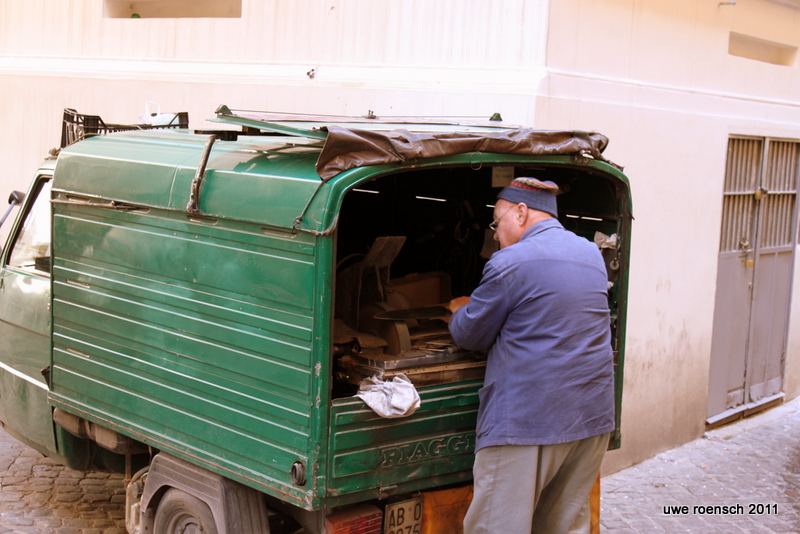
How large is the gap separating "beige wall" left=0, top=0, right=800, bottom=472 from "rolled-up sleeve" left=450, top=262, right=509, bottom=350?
2252mm

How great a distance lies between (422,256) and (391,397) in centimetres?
190

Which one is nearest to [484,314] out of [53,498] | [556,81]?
[556,81]

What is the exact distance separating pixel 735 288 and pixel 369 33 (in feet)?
12.4

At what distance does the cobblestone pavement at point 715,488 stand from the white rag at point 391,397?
2637 mm

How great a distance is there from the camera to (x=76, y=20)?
25.6ft

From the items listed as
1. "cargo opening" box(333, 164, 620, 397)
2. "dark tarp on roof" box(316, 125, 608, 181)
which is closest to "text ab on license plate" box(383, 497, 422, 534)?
"cargo opening" box(333, 164, 620, 397)

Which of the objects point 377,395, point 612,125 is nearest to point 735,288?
point 612,125

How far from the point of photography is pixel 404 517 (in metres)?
3.54

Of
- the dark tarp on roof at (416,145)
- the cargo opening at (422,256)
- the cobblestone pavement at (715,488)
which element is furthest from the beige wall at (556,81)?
the dark tarp on roof at (416,145)

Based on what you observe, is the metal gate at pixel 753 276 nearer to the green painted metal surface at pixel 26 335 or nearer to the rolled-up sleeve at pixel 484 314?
the rolled-up sleeve at pixel 484 314

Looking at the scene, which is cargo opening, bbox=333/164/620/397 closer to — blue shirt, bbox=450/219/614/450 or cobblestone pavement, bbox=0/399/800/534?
blue shirt, bbox=450/219/614/450

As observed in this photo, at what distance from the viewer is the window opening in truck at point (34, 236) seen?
16.9 ft

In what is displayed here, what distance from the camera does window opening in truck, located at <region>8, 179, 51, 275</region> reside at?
5141mm

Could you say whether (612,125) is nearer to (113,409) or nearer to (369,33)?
(369,33)
